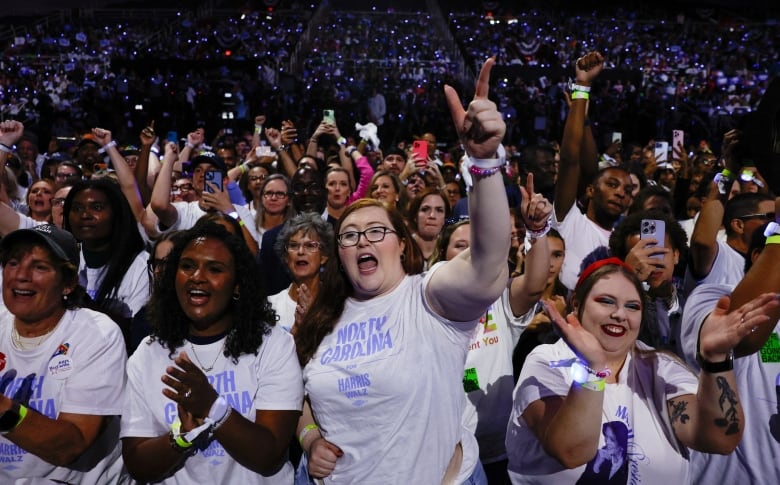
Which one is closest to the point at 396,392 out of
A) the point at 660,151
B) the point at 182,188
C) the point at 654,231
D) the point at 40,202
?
the point at 654,231

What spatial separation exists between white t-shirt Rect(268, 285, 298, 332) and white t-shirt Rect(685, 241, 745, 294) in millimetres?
1871

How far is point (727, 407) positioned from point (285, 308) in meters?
1.87

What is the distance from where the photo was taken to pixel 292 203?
16.9 feet

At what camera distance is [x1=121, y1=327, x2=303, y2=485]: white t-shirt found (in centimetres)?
239

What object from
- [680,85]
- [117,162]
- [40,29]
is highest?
[40,29]

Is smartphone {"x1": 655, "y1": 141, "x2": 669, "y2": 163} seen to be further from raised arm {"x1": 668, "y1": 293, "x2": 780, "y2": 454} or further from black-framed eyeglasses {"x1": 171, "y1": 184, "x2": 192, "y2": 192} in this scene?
raised arm {"x1": 668, "y1": 293, "x2": 780, "y2": 454}

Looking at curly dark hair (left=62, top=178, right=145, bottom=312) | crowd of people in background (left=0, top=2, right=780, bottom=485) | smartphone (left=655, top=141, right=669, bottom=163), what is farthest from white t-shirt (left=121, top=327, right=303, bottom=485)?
smartphone (left=655, top=141, right=669, bottom=163)

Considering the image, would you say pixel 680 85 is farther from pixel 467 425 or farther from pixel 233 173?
pixel 467 425

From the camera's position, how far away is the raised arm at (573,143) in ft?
13.2

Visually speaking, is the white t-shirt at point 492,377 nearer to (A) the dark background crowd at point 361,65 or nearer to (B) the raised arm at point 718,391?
(B) the raised arm at point 718,391

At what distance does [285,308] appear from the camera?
345 cm

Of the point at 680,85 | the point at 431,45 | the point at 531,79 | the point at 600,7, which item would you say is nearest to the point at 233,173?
the point at 531,79

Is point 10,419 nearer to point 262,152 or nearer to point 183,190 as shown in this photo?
point 183,190

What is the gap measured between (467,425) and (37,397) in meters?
1.54
